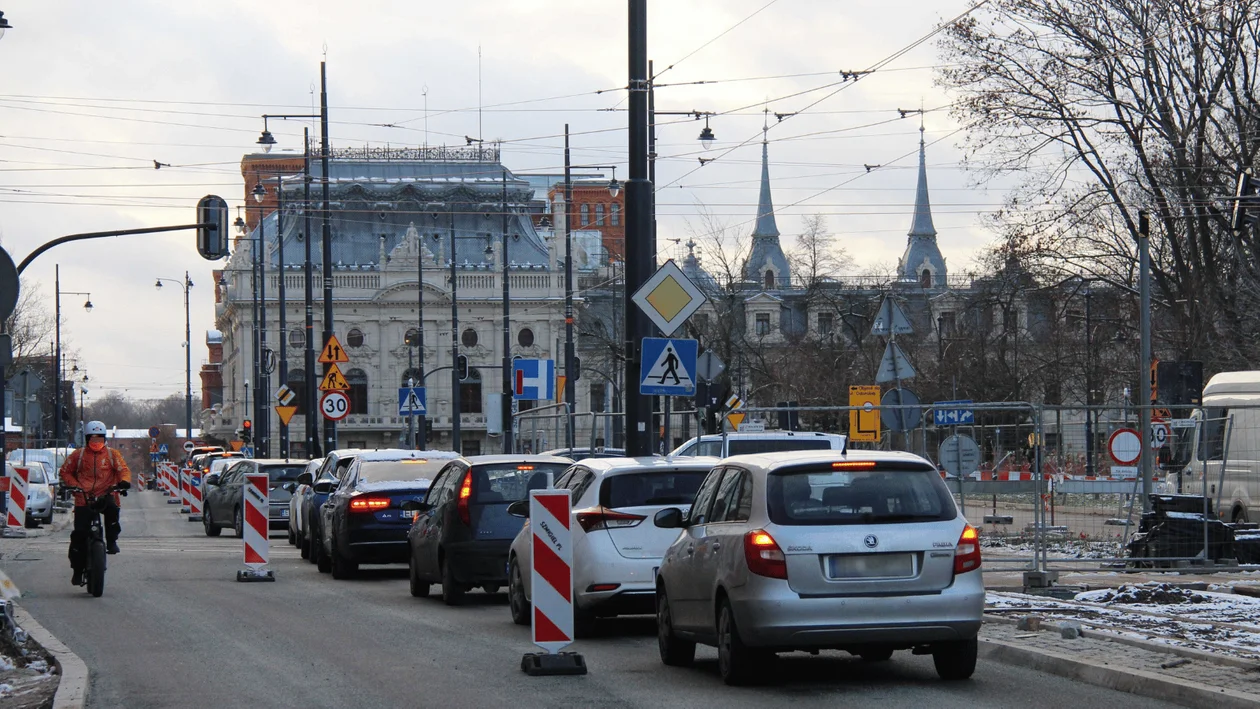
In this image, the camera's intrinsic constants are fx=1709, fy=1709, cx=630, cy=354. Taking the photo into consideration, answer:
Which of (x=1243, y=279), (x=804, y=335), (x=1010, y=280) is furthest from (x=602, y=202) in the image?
(x=1243, y=279)

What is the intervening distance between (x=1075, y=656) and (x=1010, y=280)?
115 feet

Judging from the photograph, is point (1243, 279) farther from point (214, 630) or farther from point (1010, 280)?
point (214, 630)

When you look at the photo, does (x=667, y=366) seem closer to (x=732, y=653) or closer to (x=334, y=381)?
(x=732, y=653)

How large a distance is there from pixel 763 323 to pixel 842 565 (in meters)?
72.2

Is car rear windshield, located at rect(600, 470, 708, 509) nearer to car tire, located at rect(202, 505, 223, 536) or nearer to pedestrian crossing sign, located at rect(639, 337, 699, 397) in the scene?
pedestrian crossing sign, located at rect(639, 337, 699, 397)

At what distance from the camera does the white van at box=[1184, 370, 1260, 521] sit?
19719 millimetres

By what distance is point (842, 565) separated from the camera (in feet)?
34.2

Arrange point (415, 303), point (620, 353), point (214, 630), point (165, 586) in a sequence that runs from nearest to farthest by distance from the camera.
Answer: point (214, 630), point (165, 586), point (620, 353), point (415, 303)

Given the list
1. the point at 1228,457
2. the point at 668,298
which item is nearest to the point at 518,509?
the point at 668,298

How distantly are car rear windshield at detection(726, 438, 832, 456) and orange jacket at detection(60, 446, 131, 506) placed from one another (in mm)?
8497

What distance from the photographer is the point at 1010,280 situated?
4547 cm

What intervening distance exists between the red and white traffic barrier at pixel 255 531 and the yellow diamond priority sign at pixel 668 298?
5353 mm

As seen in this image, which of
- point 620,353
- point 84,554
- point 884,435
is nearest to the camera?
point 84,554

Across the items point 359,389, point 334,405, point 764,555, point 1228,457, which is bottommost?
point 764,555
